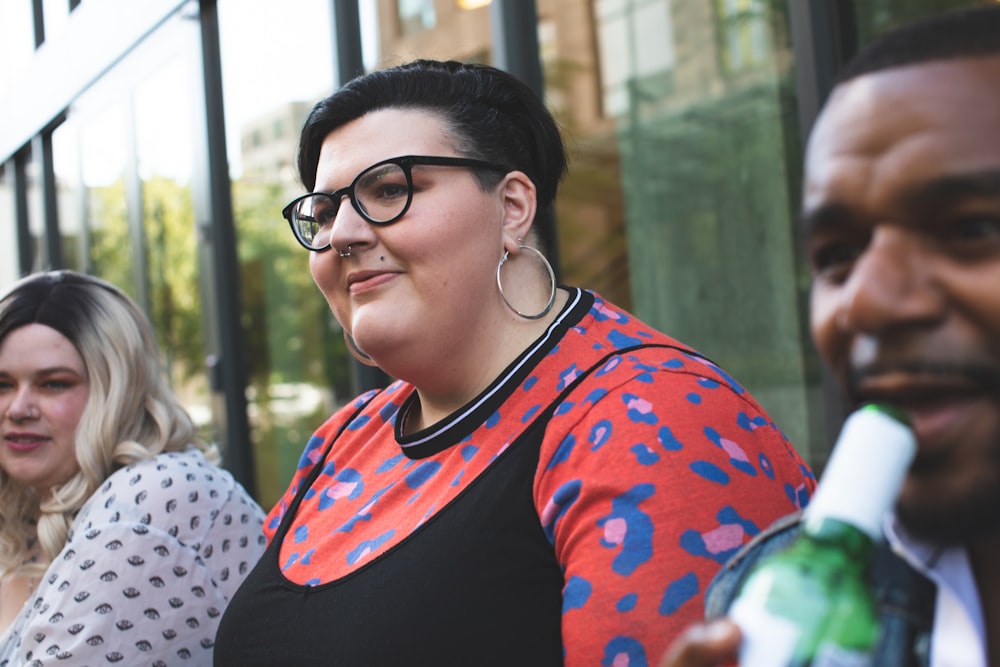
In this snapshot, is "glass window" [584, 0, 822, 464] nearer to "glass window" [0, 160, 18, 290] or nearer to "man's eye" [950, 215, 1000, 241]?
"man's eye" [950, 215, 1000, 241]

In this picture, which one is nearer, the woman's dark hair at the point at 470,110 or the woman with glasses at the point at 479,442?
the woman with glasses at the point at 479,442

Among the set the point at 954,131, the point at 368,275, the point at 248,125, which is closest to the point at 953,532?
the point at 954,131

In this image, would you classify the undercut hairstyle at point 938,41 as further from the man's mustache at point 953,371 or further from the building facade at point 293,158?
the building facade at point 293,158

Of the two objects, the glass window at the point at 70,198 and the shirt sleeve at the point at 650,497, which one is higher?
the glass window at the point at 70,198

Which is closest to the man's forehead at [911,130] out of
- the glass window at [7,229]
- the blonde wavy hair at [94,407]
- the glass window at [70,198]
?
the blonde wavy hair at [94,407]

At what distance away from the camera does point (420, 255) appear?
195 cm

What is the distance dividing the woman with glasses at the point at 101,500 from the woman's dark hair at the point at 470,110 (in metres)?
1.04

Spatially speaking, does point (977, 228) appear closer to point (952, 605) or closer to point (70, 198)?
point (952, 605)

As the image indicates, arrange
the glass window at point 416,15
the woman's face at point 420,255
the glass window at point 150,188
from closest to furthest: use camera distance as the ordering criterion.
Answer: the woman's face at point 420,255, the glass window at point 416,15, the glass window at point 150,188

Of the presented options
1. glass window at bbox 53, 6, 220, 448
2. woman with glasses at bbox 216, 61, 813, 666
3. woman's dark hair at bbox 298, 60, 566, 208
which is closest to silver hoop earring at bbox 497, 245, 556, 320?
woman with glasses at bbox 216, 61, 813, 666

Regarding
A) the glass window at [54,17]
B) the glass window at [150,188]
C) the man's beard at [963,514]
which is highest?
the glass window at [54,17]

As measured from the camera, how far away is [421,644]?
1.63m

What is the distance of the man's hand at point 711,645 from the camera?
0.80 metres

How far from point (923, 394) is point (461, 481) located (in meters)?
1.00
